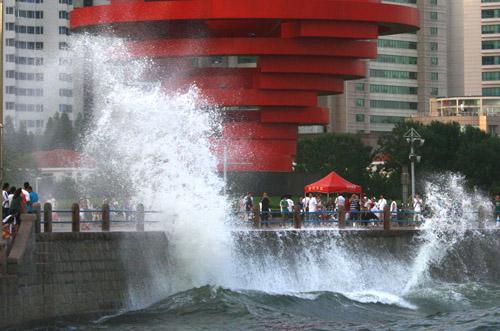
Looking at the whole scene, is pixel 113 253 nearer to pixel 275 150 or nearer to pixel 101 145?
pixel 101 145

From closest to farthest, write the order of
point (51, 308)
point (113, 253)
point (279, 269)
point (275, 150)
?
point (51, 308) < point (113, 253) < point (279, 269) < point (275, 150)

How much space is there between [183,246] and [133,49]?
38843 mm

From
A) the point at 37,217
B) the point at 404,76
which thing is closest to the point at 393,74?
the point at 404,76

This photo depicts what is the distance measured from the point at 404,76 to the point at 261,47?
92981mm

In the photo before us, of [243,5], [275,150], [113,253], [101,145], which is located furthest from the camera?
[275,150]

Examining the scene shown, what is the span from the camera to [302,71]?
8031cm

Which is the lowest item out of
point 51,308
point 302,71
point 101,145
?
point 51,308

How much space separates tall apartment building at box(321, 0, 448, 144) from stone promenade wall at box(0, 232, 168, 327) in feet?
398

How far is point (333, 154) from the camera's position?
130500 millimetres

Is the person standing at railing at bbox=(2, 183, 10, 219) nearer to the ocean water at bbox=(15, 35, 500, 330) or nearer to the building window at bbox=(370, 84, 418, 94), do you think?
the ocean water at bbox=(15, 35, 500, 330)

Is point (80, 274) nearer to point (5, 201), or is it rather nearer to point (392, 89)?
point (5, 201)

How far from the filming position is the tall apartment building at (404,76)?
164000 millimetres

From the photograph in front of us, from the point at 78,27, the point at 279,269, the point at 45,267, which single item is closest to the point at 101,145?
the point at 279,269

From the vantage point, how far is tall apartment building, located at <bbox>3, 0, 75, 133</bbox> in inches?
3802
